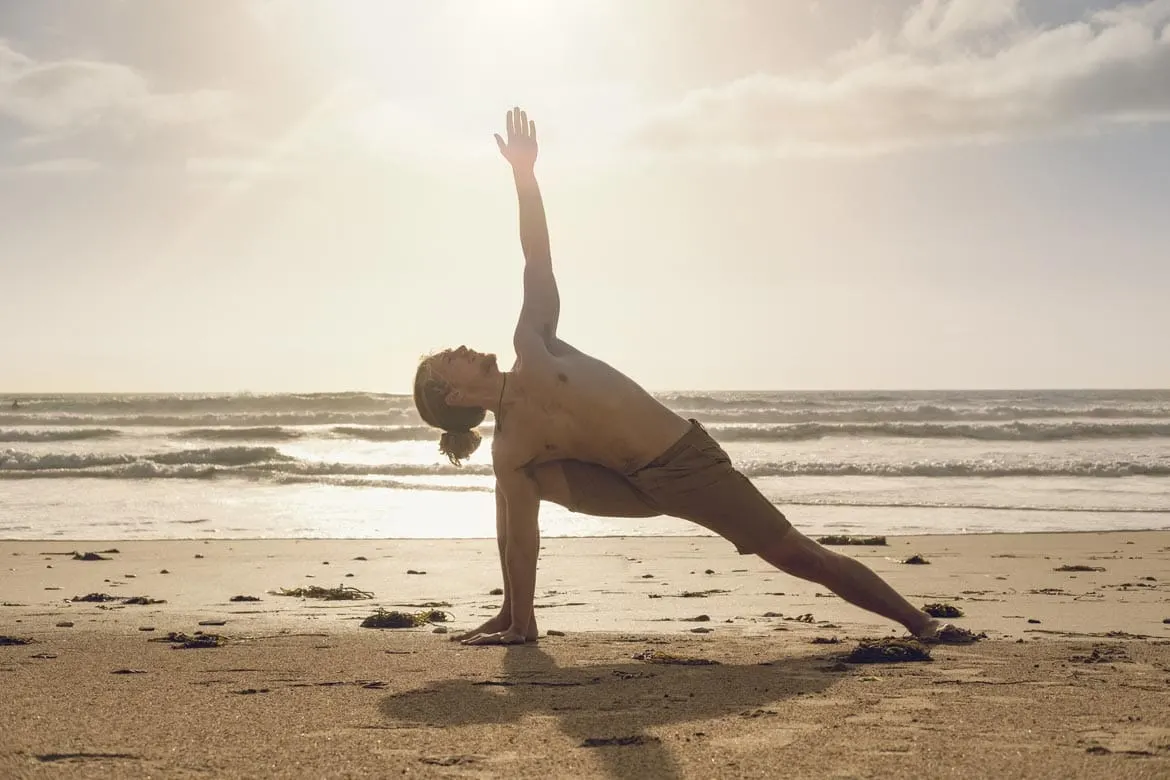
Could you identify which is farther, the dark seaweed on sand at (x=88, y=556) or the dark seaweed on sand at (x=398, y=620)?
the dark seaweed on sand at (x=88, y=556)

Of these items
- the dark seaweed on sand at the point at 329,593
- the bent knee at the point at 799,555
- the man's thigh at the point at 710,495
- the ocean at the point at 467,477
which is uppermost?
the man's thigh at the point at 710,495

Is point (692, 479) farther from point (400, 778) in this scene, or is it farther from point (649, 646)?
point (400, 778)

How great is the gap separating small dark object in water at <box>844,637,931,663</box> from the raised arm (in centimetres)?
177

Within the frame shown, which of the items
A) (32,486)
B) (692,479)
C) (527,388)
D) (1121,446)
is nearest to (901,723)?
(692,479)

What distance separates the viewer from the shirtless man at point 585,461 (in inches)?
175

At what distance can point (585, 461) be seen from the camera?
462 cm

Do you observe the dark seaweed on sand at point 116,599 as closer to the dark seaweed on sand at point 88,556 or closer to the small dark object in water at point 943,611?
the dark seaweed on sand at point 88,556

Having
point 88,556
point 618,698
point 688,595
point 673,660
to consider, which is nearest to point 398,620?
point 673,660

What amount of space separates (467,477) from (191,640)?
13.7 m

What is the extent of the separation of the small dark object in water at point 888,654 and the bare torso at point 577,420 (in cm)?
109

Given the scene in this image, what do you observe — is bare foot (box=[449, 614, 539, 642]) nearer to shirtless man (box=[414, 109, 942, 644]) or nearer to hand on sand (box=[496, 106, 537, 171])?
shirtless man (box=[414, 109, 942, 644])

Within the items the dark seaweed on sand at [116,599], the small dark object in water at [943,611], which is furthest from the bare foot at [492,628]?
the dark seaweed on sand at [116,599]

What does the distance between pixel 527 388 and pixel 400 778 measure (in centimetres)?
231

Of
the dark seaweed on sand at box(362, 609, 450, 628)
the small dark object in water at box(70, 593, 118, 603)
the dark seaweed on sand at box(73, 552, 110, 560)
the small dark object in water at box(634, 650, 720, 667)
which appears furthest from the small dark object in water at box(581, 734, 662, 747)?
the dark seaweed on sand at box(73, 552, 110, 560)
